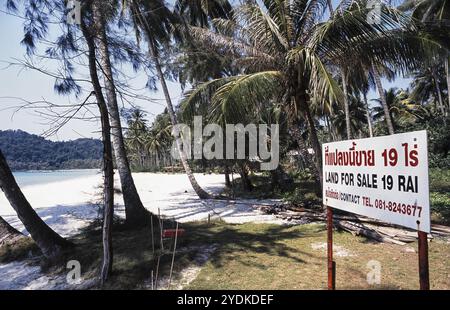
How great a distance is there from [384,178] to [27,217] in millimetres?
6406

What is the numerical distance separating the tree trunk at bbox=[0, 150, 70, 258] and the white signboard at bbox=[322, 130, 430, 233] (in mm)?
5467

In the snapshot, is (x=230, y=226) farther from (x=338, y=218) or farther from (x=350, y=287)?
(x=350, y=287)

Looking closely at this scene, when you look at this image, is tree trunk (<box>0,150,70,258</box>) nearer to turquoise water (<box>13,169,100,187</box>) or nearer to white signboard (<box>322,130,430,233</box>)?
white signboard (<box>322,130,430,233</box>)

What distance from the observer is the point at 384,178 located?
2.73 metres

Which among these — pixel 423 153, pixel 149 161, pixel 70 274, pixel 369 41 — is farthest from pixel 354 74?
pixel 149 161

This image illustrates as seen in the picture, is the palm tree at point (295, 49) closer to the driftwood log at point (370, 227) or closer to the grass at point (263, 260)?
the driftwood log at point (370, 227)

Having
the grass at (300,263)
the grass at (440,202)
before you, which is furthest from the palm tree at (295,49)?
the grass at (440,202)

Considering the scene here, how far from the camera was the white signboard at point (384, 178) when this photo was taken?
2328mm

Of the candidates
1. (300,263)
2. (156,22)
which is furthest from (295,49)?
(156,22)

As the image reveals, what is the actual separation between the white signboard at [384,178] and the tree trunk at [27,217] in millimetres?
5467

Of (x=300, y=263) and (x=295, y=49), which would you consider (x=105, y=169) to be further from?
(x=295, y=49)

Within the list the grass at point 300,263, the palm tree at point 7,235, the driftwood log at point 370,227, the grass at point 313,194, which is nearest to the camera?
the grass at point 300,263

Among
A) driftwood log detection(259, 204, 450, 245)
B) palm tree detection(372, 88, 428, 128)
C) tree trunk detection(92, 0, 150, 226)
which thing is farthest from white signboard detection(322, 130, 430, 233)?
palm tree detection(372, 88, 428, 128)

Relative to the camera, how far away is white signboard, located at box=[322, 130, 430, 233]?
2328 millimetres
